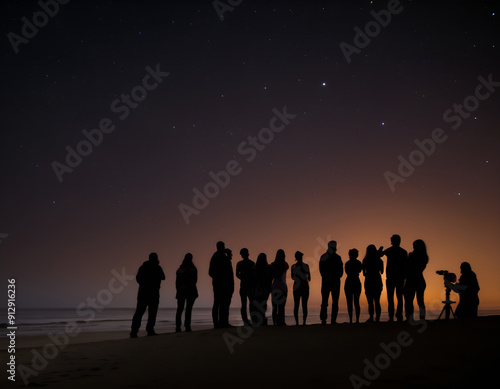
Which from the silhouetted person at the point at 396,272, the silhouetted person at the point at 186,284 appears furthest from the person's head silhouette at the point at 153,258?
the silhouetted person at the point at 396,272

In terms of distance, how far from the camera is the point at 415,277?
920 cm

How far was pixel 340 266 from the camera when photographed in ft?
33.1

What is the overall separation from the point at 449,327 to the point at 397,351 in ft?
6.24

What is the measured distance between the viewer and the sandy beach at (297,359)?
518cm

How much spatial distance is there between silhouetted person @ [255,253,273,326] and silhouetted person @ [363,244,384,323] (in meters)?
2.52

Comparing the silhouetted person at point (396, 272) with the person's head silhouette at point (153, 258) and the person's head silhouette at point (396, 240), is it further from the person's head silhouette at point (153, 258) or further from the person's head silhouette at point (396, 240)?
the person's head silhouette at point (153, 258)

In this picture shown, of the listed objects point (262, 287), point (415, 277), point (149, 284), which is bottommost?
point (262, 287)

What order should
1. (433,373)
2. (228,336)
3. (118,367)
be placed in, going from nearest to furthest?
(433,373) → (118,367) → (228,336)

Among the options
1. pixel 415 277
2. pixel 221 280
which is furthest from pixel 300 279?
pixel 415 277

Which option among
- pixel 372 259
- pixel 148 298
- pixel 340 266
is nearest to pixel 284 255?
pixel 340 266

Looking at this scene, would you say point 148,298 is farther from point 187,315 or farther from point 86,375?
point 86,375

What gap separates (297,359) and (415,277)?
440 centimetres

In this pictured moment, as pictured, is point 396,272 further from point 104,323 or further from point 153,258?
point 104,323

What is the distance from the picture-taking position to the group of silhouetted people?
948 cm
